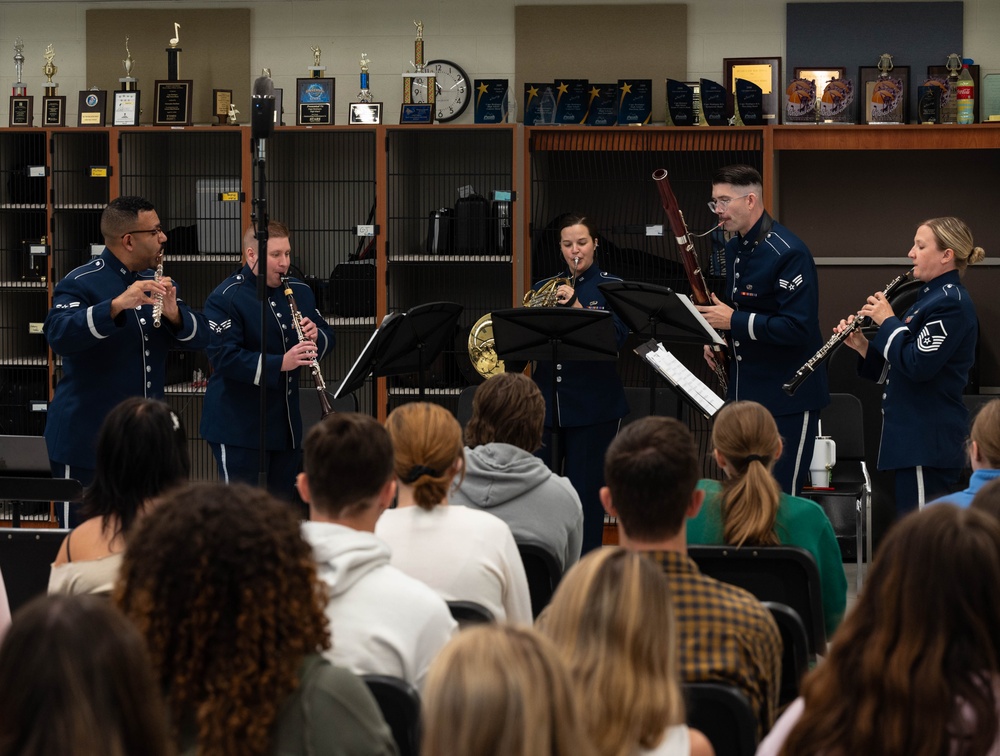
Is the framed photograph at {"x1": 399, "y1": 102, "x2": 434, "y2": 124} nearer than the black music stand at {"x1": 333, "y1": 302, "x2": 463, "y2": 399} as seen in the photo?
No

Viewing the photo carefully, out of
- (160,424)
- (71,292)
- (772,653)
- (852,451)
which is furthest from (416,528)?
(852,451)

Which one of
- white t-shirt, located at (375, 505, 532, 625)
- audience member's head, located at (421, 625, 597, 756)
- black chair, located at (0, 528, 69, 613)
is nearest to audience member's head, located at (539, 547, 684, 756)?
audience member's head, located at (421, 625, 597, 756)

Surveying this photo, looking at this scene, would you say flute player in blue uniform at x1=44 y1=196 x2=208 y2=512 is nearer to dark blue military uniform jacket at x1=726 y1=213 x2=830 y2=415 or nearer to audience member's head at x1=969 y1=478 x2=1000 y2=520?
dark blue military uniform jacket at x1=726 y1=213 x2=830 y2=415

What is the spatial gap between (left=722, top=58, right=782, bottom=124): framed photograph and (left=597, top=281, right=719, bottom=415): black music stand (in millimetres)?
2552

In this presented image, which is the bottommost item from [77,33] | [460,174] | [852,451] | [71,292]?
[852,451]

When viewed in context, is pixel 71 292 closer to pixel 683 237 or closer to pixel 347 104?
pixel 683 237

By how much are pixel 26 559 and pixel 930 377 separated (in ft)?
9.95

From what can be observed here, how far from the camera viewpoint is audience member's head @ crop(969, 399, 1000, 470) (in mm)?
2844

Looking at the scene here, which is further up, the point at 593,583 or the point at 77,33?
the point at 77,33

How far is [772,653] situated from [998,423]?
48.0 inches

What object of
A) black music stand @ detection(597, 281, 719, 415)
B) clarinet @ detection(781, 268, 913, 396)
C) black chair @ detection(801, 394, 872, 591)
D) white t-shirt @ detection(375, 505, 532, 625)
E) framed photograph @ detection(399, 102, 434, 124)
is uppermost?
framed photograph @ detection(399, 102, 434, 124)

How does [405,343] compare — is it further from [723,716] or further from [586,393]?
[723,716]

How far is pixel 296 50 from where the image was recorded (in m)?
7.14

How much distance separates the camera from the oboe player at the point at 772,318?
4770mm
